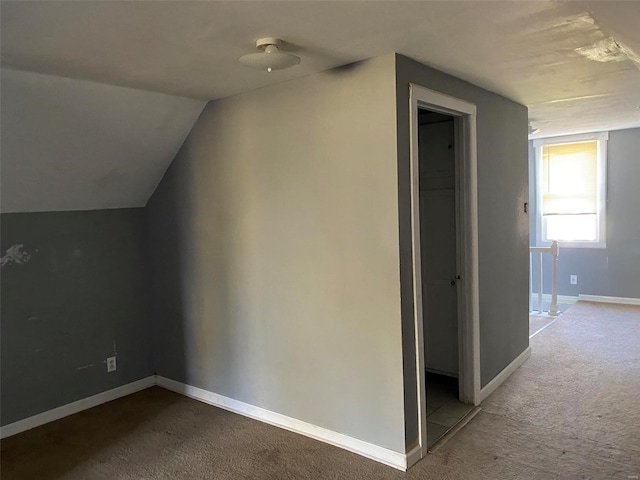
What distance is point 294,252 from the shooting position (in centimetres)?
311

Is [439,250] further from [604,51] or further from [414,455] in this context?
[604,51]

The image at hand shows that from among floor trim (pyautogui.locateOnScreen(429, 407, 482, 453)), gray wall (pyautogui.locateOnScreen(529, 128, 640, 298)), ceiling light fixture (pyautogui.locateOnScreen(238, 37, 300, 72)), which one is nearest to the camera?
ceiling light fixture (pyautogui.locateOnScreen(238, 37, 300, 72))

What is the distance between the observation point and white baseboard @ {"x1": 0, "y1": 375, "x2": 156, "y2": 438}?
10.8 ft

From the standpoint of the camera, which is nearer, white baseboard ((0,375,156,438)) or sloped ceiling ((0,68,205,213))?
sloped ceiling ((0,68,205,213))

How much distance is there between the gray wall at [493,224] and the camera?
2.70 m

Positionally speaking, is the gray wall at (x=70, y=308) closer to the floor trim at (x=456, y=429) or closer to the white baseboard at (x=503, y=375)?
the floor trim at (x=456, y=429)

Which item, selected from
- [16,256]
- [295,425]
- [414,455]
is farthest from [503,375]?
[16,256]

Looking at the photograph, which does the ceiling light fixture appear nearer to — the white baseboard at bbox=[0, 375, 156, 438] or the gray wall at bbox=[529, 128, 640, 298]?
the white baseboard at bbox=[0, 375, 156, 438]

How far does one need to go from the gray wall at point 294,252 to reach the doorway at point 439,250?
1.09m

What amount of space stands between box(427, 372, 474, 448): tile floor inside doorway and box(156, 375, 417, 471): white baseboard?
309 millimetres

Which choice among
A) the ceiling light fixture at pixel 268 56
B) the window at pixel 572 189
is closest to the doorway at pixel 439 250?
the ceiling light fixture at pixel 268 56

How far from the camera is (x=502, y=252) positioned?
3.88 meters

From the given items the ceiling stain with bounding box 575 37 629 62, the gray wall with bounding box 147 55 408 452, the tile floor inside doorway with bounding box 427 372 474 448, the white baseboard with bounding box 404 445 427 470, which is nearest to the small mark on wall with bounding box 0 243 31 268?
the gray wall with bounding box 147 55 408 452

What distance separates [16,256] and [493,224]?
3.36 m
